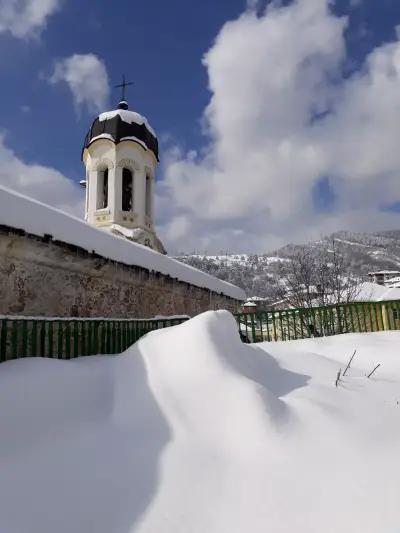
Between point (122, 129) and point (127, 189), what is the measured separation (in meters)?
2.66

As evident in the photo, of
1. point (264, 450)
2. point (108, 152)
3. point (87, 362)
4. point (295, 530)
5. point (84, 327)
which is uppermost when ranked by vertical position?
point (108, 152)

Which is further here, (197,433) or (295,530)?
(197,433)

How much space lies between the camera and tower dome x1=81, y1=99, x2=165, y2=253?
56.6ft

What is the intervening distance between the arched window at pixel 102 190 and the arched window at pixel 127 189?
83cm

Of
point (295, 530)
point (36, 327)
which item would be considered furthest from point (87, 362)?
point (295, 530)

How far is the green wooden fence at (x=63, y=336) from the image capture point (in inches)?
181

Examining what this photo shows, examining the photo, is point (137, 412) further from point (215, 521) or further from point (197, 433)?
point (215, 521)

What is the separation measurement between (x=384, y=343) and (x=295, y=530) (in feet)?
23.6

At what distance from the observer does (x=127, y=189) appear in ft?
59.4

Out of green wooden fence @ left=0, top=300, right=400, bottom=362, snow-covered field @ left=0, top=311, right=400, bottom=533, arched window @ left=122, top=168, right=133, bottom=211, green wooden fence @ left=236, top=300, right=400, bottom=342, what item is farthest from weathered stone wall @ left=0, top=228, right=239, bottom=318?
arched window @ left=122, top=168, right=133, bottom=211

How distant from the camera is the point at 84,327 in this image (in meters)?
5.77

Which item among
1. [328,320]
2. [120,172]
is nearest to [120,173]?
[120,172]

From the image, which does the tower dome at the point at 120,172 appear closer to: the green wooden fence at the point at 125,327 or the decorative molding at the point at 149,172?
the decorative molding at the point at 149,172

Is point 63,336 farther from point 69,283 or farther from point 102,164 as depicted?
point 102,164
